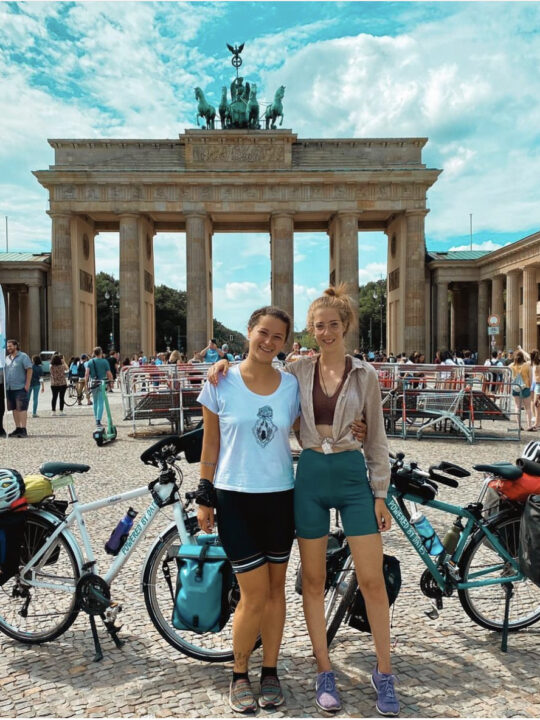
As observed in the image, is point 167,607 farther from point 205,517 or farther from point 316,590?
point 316,590

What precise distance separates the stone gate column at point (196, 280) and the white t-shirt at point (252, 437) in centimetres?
4194

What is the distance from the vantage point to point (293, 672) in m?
3.44

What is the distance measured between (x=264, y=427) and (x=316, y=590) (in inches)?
35.9

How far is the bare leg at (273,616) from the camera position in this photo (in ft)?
10.1

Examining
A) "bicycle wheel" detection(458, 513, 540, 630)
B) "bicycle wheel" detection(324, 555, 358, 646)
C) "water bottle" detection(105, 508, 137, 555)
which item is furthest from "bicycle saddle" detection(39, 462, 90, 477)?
"bicycle wheel" detection(458, 513, 540, 630)

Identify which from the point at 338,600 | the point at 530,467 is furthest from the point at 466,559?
the point at 338,600

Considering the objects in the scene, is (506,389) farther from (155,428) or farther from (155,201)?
(155,201)

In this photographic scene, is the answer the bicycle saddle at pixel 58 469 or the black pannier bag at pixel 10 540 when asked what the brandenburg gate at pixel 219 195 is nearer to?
the bicycle saddle at pixel 58 469

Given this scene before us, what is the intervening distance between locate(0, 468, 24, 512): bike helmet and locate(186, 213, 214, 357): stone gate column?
135ft

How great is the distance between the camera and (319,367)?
323 cm

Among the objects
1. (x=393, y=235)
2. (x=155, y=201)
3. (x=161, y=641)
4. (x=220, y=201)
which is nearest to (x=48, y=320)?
(x=155, y=201)

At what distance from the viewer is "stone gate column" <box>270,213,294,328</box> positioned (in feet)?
148

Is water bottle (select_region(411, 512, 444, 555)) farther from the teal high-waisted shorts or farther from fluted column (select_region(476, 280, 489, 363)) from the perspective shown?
fluted column (select_region(476, 280, 489, 363))

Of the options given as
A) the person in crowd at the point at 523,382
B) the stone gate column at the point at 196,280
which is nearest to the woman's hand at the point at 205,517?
the person in crowd at the point at 523,382
